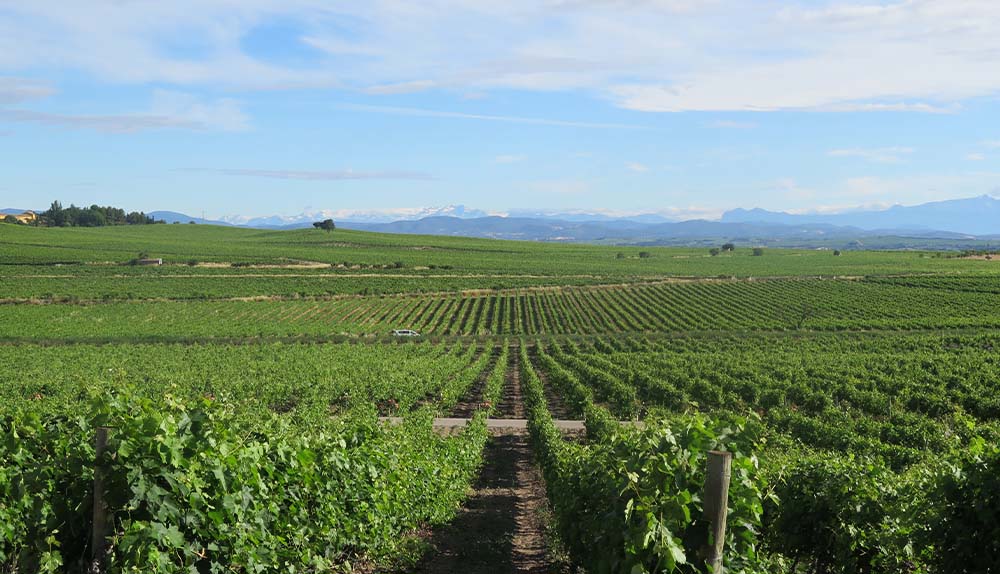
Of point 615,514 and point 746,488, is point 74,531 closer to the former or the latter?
point 615,514

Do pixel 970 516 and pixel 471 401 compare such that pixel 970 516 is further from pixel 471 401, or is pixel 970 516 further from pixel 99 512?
pixel 471 401

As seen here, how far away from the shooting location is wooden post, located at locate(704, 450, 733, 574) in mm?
4434

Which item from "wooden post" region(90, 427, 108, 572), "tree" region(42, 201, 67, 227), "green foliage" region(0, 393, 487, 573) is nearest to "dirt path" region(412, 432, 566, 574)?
"green foliage" region(0, 393, 487, 573)

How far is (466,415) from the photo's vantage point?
1182 inches

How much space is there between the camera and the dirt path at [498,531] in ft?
33.7

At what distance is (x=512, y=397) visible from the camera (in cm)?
3459

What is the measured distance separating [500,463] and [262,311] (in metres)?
56.8

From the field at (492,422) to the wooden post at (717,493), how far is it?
9.6 inches

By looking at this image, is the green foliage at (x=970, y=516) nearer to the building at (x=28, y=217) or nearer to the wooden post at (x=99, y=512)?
the wooden post at (x=99, y=512)

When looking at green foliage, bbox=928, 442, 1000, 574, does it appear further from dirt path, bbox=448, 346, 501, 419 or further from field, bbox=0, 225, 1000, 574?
dirt path, bbox=448, 346, 501, 419

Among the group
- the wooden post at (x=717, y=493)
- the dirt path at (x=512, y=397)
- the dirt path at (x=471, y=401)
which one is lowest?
the dirt path at (x=512, y=397)

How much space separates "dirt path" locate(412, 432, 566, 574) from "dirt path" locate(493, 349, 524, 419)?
9.89 metres

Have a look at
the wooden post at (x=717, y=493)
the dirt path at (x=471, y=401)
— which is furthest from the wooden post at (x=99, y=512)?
the dirt path at (x=471, y=401)

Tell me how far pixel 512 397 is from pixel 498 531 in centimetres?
2187
